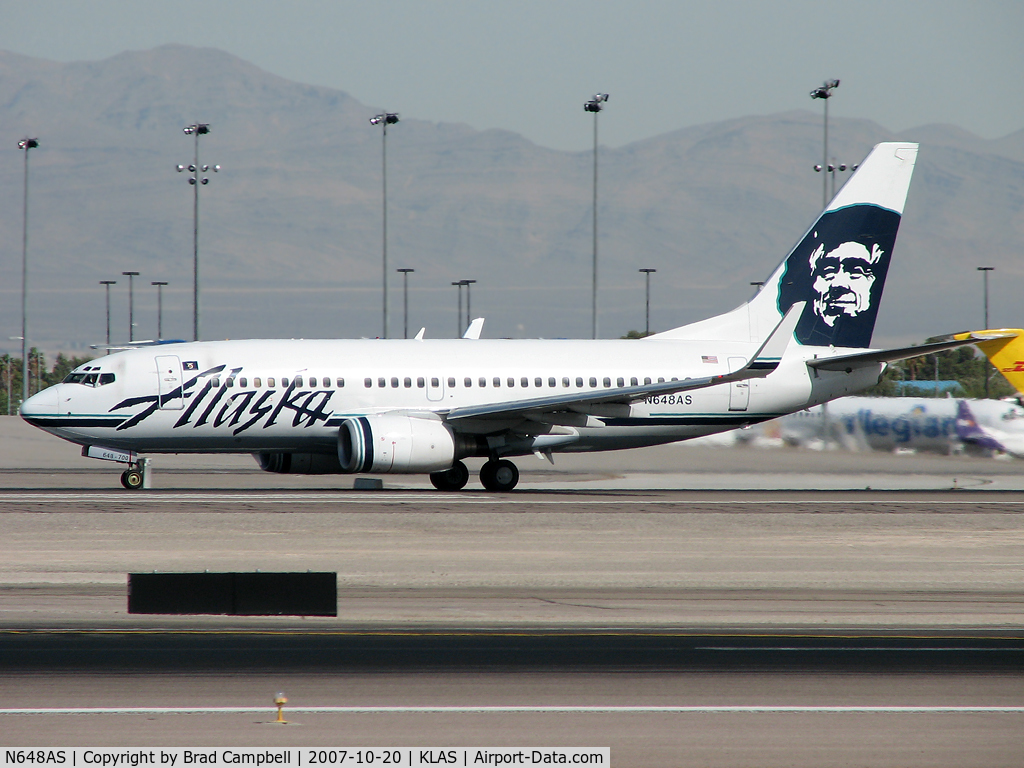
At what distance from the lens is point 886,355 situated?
3388 centimetres

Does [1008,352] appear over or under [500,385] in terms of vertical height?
over

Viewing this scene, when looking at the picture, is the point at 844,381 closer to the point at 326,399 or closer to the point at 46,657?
the point at 326,399

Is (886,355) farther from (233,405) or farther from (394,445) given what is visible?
(233,405)

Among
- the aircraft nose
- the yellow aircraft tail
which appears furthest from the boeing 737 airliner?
the yellow aircraft tail

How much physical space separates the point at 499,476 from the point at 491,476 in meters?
0.22

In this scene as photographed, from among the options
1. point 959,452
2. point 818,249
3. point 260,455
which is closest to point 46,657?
point 260,455

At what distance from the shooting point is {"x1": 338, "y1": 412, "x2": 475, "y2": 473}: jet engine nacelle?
30.7 metres

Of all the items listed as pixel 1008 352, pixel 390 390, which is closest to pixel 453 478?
pixel 390 390

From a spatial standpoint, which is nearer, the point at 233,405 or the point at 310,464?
the point at 233,405

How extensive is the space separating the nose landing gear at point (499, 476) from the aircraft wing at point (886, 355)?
31.2 feet

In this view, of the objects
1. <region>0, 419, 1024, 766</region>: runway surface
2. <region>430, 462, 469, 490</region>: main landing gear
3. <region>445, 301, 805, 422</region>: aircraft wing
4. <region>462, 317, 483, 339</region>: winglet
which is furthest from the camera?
<region>462, 317, 483, 339</region>: winglet

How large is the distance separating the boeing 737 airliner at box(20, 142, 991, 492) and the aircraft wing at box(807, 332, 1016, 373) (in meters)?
0.07

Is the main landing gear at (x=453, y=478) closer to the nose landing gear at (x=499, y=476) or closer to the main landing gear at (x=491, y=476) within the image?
the main landing gear at (x=491, y=476)

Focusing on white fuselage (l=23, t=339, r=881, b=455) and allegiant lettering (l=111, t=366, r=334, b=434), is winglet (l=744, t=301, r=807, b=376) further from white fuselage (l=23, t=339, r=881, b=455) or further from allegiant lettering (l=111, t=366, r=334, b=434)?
allegiant lettering (l=111, t=366, r=334, b=434)
